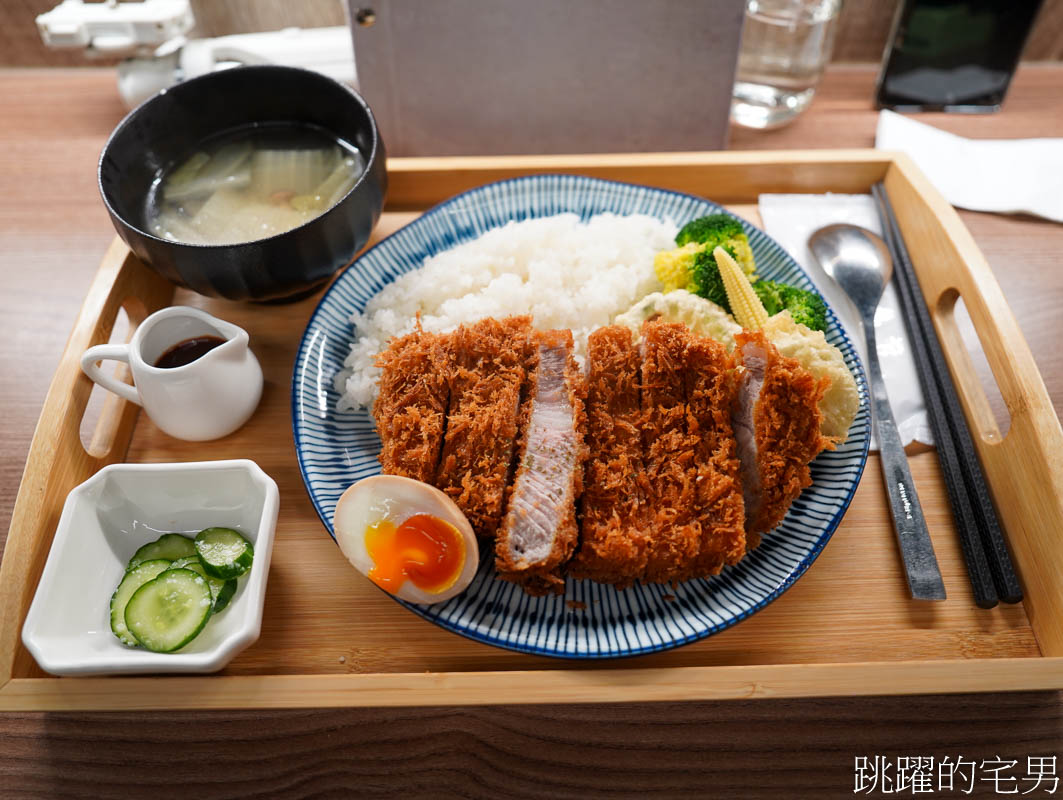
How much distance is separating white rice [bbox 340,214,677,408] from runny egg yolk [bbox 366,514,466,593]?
636 millimetres

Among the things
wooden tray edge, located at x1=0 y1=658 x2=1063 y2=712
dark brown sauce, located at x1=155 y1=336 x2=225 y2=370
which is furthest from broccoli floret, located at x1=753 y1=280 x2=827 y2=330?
dark brown sauce, located at x1=155 y1=336 x2=225 y2=370

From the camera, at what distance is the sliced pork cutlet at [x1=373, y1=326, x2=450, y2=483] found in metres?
1.78

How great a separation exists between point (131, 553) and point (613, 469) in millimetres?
1264

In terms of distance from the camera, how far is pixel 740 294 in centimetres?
206

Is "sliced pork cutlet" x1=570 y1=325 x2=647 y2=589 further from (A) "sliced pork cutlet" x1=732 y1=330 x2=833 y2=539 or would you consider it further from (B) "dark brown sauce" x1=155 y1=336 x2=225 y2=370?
(B) "dark brown sauce" x1=155 y1=336 x2=225 y2=370

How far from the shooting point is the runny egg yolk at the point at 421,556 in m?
1.63

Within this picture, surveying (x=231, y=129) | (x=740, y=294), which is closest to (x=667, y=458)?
(x=740, y=294)

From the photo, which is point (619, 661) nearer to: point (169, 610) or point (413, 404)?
point (413, 404)

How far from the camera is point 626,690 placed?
5.20 feet

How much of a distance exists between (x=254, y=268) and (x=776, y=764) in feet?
6.05

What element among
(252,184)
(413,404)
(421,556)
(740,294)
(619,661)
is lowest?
(619,661)

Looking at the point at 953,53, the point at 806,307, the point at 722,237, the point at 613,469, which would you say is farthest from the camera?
the point at 953,53

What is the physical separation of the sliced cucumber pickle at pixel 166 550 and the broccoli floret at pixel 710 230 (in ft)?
5.56

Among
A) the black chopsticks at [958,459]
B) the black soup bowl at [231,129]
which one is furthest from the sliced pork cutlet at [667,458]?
the black soup bowl at [231,129]
